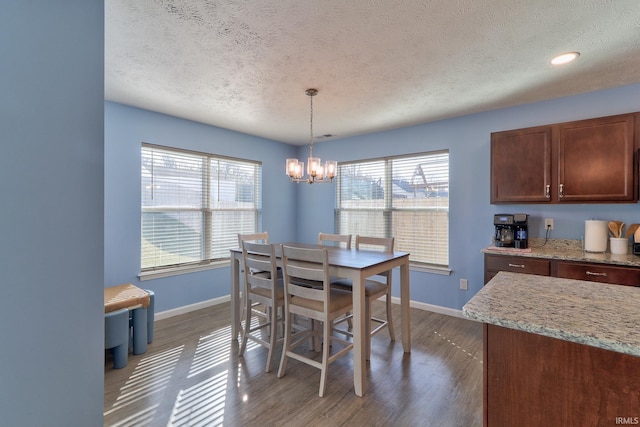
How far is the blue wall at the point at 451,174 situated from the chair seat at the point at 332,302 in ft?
6.22

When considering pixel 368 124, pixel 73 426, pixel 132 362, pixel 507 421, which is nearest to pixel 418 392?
pixel 507 421

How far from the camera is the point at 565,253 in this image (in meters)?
2.62

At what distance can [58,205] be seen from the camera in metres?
1.10

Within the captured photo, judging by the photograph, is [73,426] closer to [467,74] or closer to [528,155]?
[467,74]

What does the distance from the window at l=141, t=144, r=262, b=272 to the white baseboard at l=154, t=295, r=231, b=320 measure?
0.54m

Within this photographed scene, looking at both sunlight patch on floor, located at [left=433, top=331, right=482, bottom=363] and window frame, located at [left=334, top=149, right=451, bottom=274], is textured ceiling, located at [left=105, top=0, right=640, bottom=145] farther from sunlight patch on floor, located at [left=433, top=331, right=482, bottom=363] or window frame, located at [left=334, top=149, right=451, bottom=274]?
sunlight patch on floor, located at [left=433, top=331, right=482, bottom=363]

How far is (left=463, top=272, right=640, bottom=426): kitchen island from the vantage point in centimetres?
85

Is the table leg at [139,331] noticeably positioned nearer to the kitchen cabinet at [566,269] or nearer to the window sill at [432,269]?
the window sill at [432,269]

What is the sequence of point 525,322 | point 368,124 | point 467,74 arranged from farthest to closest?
point 368,124, point 467,74, point 525,322

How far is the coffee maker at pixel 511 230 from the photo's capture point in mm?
2945

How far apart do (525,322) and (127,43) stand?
2.76 meters

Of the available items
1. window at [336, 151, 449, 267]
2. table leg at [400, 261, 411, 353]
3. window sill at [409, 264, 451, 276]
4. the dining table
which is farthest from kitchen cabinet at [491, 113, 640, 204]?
the dining table

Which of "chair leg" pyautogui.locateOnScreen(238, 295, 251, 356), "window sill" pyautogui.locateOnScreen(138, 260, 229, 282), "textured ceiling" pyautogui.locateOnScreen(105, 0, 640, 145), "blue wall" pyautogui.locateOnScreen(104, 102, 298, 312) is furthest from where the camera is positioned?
"window sill" pyautogui.locateOnScreen(138, 260, 229, 282)

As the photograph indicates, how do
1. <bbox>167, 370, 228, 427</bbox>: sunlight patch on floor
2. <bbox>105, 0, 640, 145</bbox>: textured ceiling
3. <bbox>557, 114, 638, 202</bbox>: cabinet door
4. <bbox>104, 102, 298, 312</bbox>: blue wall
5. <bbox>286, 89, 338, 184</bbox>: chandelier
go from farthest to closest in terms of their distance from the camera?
<bbox>104, 102, 298, 312</bbox>: blue wall → <bbox>286, 89, 338, 184</bbox>: chandelier → <bbox>557, 114, 638, 202</bbox>: cabinet door → <bbox>167, 370, 228, 427</bbox>: sunlight patch on floor → <bbox>105, 0, 640, 145</bbox>: textured ceiling
